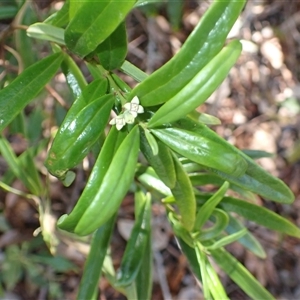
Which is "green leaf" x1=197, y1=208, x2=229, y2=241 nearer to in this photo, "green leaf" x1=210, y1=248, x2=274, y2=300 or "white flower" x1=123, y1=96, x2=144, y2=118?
"green leaf" x1=210, y1=248, x2=274, y2=300

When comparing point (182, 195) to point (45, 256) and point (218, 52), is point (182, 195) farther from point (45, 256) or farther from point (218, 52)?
point (45, 256)

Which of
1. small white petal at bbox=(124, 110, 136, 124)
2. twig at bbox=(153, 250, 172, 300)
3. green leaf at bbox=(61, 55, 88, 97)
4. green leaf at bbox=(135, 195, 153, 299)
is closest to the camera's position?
small white petal at bbox=(124, 110, 136, 124)

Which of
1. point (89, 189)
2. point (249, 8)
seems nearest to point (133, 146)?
point (89, 189)

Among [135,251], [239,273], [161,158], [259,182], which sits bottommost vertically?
[239,273]

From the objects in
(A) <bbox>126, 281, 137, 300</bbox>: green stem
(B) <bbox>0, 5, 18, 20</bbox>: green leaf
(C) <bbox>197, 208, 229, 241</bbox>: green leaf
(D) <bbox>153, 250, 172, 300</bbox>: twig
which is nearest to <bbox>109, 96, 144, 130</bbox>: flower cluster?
(C) <bbox>197, 208, 229, 241</bbox>: green leaf

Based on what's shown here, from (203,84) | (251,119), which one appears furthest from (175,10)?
(203,84)

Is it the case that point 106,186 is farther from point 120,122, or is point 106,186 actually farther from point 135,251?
point 135,251

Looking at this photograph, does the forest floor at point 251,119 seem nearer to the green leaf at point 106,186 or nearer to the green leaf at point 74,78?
the green leaf at point 74,78

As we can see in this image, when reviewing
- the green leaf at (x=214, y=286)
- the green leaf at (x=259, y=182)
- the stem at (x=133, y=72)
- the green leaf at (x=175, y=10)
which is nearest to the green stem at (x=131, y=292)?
the green leaf at (x=214, y=286)
